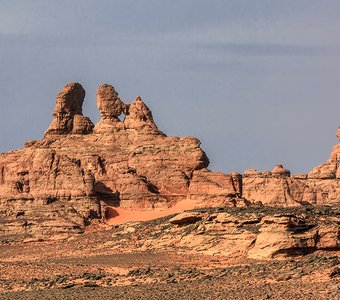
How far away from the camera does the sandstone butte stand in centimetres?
6906

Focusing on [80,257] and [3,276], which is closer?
[3,276]

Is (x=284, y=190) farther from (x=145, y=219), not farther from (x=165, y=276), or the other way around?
(x=165, y=276)

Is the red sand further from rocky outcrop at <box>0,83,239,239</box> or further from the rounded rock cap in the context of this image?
the rounded rock cap

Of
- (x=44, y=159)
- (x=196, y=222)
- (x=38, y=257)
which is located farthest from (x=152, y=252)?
(x=44, y=159)

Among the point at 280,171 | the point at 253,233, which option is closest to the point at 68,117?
the point at 280,171

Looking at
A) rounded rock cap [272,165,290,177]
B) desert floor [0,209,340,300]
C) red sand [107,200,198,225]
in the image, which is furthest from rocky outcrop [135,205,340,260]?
rounded rock cap [272,165,290,177]

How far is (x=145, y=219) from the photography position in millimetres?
70375

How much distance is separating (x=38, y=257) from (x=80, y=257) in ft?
11.8

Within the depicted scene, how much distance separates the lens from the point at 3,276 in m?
46.2

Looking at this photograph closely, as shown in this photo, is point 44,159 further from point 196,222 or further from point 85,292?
point 85,292

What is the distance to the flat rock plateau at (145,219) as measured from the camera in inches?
1545

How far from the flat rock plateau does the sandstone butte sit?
0.34 ft

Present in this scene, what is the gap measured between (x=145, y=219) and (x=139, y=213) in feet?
8.42

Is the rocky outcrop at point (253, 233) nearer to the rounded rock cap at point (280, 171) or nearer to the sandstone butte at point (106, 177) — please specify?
the sandstone butte at point (106, 177)
